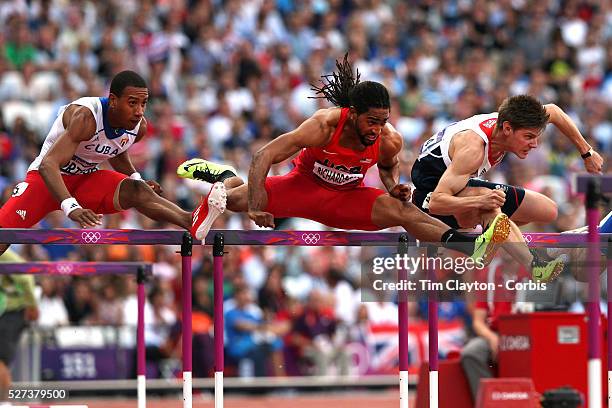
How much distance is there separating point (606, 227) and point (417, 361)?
21.4ft

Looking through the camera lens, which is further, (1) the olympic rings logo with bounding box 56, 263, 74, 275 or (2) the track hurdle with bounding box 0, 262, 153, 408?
(1) the olympic rings logo with bounding box 56, 263, 74, 275

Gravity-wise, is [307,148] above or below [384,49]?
below

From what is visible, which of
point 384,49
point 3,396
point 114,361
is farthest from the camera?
point 384,49

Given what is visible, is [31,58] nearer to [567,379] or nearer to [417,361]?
[417,361]

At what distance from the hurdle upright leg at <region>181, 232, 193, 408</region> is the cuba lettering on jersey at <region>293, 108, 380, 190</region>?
45.4 inches

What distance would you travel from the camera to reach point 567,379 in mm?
10758

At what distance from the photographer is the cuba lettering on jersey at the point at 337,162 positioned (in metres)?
9.02

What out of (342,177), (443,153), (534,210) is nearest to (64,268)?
(342,177)

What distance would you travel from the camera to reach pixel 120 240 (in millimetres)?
8555

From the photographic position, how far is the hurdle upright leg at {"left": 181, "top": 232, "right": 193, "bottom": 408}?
8.52 metres

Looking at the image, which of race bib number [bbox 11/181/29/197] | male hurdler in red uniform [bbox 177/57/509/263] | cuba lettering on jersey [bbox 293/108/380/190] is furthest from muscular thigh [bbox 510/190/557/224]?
race bib number [bbox 11/181/29/197]

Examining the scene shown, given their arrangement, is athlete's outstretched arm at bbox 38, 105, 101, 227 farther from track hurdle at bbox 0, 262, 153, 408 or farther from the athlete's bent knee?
track hurdle at bbox 0, 262, 153, 408

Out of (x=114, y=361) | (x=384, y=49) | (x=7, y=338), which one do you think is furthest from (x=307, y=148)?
(x=384, y=49)

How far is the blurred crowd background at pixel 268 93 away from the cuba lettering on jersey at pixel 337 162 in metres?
5.76
